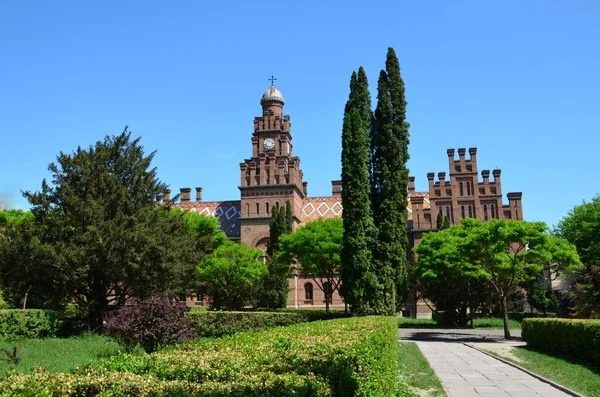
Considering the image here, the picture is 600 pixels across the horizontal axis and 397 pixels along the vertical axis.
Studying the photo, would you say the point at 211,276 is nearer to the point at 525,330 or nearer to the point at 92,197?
the point at 92,197

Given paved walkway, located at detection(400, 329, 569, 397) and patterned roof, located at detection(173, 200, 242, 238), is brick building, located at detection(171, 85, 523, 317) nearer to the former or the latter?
patterned roof, located at detection(173, 200, 242, 238)

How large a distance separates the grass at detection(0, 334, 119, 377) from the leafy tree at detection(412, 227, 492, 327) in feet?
54.8

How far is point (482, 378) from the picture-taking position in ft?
39.1

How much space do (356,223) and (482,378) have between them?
395 inches

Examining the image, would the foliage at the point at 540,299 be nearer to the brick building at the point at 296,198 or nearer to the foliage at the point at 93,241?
the brick building at the point at 296,198

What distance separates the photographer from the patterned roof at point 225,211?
54078mm

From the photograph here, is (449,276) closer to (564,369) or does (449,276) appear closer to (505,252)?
(505,252)

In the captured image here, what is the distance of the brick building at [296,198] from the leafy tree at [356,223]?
22.0 m

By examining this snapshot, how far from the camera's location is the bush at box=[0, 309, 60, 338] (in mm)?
19328

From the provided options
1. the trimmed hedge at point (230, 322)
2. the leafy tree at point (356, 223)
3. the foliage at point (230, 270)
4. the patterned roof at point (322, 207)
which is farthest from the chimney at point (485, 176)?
the trimmed hedge at point (230, 322)

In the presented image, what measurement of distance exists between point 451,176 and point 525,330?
28.7m

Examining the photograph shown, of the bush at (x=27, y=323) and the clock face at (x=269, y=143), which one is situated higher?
the clock face at (x=269, y=143)

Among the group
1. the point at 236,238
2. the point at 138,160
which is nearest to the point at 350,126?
the point at 138,160

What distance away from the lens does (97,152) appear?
76.7ft
